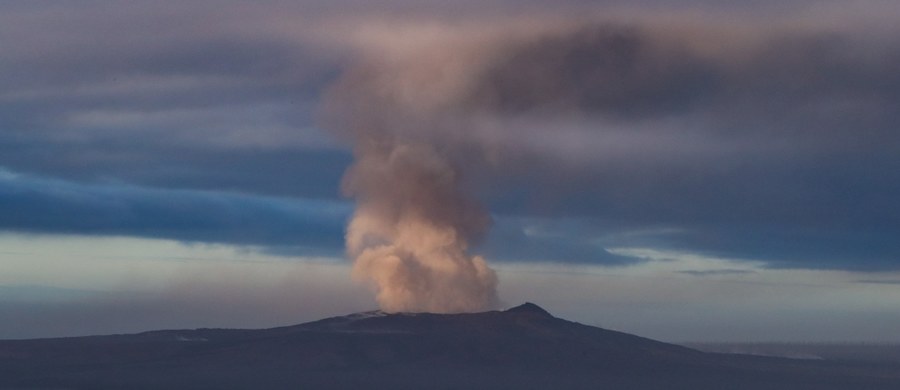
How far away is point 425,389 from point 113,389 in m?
40.1

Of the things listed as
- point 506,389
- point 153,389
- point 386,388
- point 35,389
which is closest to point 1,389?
point 35,389

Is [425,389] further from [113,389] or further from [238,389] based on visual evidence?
[113,389]

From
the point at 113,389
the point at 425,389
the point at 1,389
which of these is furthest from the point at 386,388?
the point at 1,389

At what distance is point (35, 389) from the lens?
195 m

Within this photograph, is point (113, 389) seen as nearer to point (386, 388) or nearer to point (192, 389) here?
point (192, 389)

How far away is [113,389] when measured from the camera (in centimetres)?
19725

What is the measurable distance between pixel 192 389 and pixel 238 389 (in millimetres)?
6719

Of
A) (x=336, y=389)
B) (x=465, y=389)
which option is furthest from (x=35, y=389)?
(x=465, y=389)

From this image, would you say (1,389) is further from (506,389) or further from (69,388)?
(506,389)

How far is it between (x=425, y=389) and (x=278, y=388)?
1911 centimetres

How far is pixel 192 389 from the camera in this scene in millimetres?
198375

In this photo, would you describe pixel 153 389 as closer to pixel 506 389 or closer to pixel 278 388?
pixel 278 388

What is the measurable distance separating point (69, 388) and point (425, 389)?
45.9m

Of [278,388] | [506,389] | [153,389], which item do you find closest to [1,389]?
[153,389]
